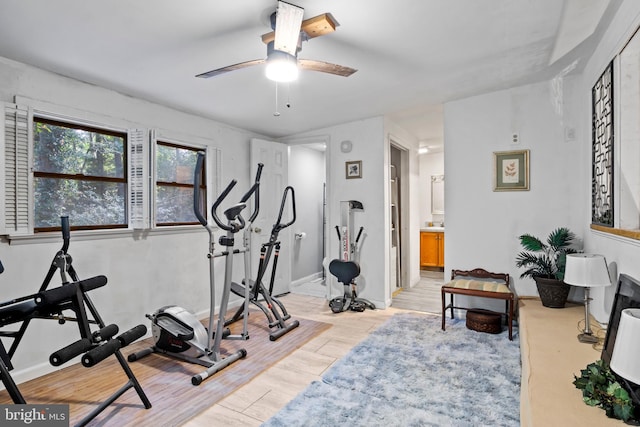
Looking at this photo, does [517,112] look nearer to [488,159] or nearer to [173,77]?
[488,159]

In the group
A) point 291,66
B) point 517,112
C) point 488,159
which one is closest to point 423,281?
point 488,159

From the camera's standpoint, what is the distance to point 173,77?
2904 millimetres

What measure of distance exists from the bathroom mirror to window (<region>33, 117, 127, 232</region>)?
19.0ft

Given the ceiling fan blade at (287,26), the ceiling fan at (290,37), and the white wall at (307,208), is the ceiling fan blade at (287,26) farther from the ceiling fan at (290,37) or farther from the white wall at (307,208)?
the white wall at (307,208)

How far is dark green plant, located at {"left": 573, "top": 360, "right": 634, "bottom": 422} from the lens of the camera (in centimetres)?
139

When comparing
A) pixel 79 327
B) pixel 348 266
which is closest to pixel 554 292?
pixel 348 266

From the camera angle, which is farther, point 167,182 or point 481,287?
point 167,182

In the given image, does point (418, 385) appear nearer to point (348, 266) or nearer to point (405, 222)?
point (348, 266)

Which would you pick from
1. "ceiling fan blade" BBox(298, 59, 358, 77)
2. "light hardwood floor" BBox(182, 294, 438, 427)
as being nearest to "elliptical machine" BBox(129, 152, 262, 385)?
"light hardwood floor" BBox(182, 294, 438, 427)

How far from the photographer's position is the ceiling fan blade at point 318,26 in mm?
1970

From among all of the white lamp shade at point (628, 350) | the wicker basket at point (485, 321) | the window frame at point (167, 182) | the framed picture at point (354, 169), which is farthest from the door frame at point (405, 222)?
the white lamp shade at point (628, 350)

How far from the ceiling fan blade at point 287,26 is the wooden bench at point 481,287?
109 inches

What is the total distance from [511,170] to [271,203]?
10.2 feet

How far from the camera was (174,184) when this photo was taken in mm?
3805
